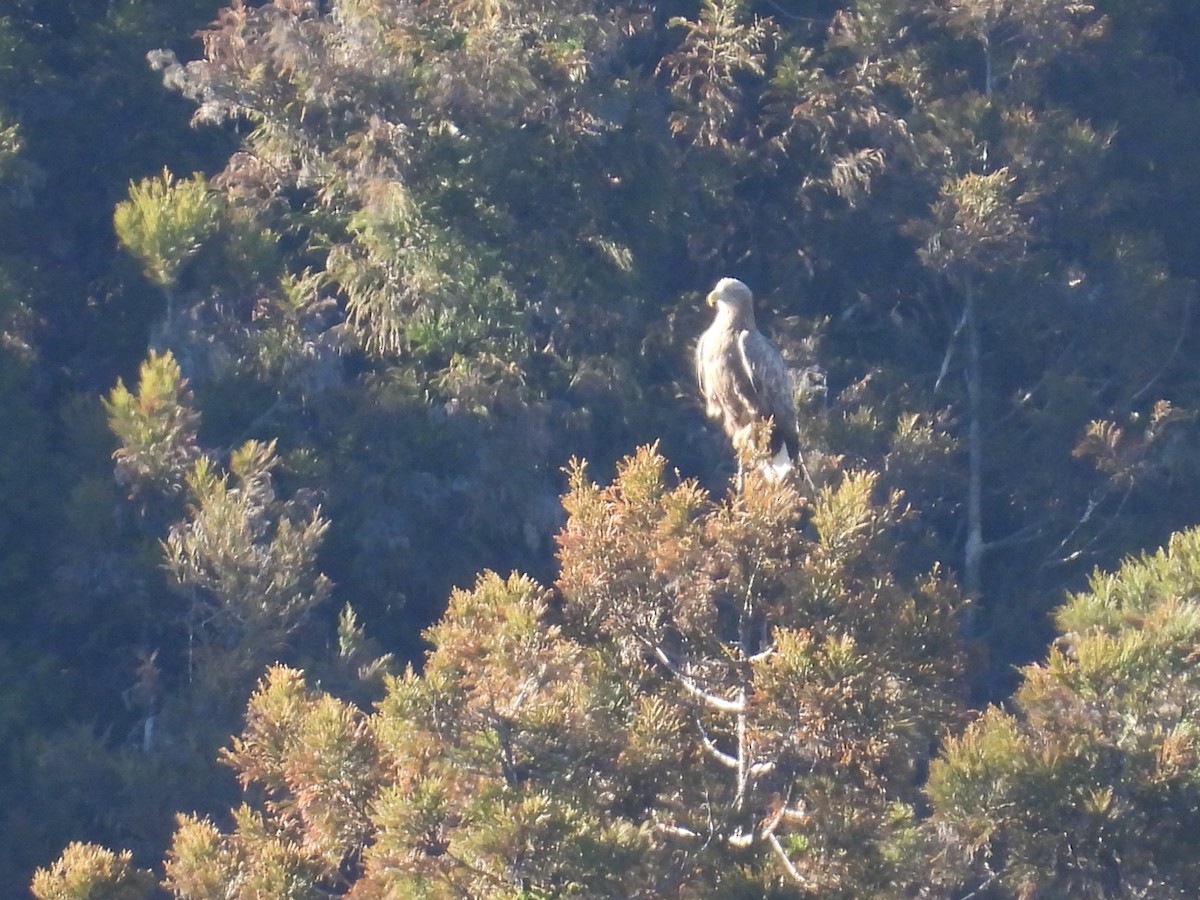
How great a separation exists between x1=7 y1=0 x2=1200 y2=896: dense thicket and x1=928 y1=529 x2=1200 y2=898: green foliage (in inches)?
135

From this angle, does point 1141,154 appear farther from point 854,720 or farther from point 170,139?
point 854,720

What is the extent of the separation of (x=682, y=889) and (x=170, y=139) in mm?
8931

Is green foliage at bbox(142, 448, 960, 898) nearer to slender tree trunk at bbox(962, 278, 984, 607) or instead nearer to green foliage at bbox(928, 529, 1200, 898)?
green foliage at bbox(928, 529, 1200, 898)

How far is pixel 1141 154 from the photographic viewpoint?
1581cm

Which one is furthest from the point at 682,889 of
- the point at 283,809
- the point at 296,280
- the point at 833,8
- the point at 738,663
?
the point at 833,8

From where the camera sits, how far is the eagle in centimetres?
910

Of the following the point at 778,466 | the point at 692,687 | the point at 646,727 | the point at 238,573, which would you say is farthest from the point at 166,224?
the point at 646,727

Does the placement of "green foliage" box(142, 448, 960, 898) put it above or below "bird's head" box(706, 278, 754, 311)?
below

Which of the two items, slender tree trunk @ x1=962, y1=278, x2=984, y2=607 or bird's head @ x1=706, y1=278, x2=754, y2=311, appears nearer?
bird's head @ x1=706, y1=278, x2=754, y2=311

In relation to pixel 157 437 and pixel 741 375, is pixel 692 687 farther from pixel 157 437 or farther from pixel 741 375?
pixel 157 437

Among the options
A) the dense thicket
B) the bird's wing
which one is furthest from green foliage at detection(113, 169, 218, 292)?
the bird's wing

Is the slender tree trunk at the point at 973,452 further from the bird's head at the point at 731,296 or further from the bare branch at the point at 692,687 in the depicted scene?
the bare branch at the point at 692,687

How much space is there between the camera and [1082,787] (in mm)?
7027

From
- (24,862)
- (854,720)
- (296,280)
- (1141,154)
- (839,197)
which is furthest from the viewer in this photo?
(1141,154)
